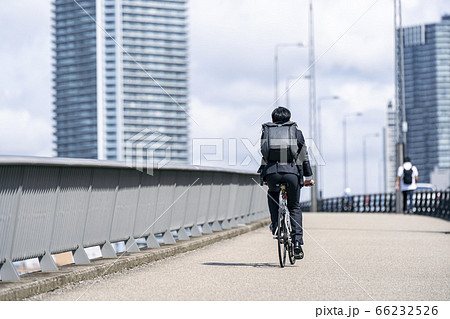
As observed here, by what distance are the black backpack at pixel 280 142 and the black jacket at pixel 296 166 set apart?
0.20 feet

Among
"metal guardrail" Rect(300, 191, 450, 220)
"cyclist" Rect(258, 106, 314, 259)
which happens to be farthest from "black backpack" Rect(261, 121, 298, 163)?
"metal guardrail" Rect(300, 191, 450, 220)

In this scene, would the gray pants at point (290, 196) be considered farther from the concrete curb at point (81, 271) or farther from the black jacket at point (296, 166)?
the concrete curb at point (81, 271)

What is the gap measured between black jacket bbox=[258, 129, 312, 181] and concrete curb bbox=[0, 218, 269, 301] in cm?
194

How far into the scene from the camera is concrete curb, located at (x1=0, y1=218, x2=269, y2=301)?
714 cm

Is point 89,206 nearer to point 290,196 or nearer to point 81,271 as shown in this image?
point 81,271

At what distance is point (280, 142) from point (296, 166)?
42 centimetres

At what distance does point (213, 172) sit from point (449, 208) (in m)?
11.4

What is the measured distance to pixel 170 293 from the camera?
24.8ft

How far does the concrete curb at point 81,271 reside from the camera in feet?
23.4

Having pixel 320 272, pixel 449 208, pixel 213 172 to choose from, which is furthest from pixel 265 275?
pixel 449 208

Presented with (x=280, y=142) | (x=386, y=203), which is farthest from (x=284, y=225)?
(x=386, y=203)

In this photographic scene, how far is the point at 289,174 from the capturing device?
1003cm

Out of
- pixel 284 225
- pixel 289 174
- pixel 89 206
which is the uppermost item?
pixel 289 174
